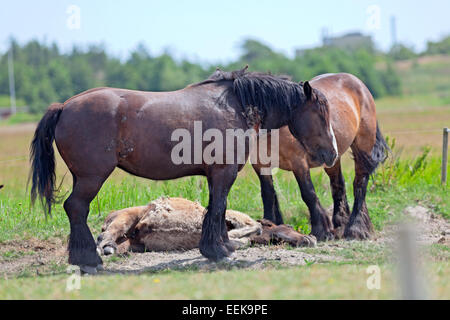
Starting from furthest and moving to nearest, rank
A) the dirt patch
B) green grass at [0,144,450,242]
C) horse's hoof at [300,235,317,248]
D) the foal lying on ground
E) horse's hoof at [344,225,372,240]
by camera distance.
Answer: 1. green grass at [0,144,450,242]
2. horse's hoof at [344,225,372,240]
3. horse's hoof at [300,235,317,248]
4. the foal lying on ground
5. the dirt patch

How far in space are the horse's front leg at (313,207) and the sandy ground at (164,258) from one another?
0.22 meters

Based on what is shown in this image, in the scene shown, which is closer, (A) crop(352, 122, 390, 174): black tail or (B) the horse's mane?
(B) the horse's mane

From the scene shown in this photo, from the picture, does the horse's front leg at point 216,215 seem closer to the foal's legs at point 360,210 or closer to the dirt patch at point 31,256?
the dirt patch at point 31,256

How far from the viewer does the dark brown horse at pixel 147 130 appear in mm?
6160

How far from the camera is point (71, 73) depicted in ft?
208

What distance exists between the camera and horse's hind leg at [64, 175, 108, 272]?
20.2 feet

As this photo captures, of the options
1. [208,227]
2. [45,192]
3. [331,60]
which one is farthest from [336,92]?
[331,60]

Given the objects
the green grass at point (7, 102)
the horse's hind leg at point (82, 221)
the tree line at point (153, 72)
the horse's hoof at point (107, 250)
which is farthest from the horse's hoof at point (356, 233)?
the green grass at point (7, 102)

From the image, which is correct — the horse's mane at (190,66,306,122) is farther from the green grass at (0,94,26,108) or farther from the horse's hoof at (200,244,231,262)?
the green grass at (0,94,26,108)

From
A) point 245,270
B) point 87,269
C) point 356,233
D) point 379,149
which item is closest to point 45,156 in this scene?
point 87,269

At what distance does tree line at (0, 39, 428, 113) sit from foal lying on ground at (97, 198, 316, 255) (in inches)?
1828

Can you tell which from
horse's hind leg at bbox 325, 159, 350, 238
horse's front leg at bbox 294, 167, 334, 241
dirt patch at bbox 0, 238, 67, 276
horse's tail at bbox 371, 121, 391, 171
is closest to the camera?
dirt patch at bbox 0, 238, 67, 276

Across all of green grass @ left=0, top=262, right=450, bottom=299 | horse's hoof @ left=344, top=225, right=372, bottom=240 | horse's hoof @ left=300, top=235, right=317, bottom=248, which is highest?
green grass @ left=0, top=262, right=450, bottom=299

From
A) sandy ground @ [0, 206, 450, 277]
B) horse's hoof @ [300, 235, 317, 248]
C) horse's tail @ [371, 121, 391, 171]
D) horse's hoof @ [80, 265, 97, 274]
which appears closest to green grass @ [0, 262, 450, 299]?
Result: horse's hoof @ [80, 265, 97, 274]
